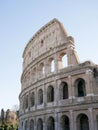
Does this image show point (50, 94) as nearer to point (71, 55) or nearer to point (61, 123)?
point (61, 123)

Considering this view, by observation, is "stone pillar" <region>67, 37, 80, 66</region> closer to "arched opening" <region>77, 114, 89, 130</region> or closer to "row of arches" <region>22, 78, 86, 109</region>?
"row of arches" <region>22, 78, 86, 109</region>

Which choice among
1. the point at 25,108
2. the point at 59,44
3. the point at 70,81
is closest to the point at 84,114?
the point at 70,81

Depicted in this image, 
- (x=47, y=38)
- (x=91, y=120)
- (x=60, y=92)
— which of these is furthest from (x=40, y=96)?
(x=91, y=120)

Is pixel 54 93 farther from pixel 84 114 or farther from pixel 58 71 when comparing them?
pixel 84 114

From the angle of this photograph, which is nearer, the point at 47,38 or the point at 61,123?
the point at 61,123

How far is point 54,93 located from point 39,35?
9220 mm

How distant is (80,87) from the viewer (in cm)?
1964

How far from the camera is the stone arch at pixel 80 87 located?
19.1 meters

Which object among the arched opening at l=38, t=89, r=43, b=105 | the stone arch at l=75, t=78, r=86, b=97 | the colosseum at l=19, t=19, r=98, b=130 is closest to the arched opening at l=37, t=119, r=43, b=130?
the colosseum at l=19, t=19, r=98, b=130

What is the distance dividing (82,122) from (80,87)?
3.32 m

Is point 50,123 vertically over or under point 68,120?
under

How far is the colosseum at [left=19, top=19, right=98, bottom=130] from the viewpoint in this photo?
1798 centimetres

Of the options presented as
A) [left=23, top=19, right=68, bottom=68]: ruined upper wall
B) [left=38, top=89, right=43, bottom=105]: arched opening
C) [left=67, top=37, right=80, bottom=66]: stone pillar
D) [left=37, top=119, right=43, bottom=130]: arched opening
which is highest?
[left=23, top=19, right=68, bottom=68]: ruined upper wall

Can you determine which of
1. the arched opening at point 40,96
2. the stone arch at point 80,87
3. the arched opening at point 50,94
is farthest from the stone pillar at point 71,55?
the arched opening at point 40,96
